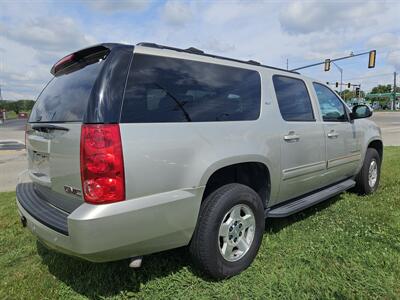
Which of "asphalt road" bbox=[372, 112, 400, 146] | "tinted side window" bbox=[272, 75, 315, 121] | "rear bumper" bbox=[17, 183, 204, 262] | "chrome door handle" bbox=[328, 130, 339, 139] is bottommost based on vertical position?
"asphalt road" bbox=[372, 112, 400, 146]

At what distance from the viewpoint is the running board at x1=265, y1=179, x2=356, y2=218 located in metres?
3.49

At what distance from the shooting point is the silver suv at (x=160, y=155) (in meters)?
2.24

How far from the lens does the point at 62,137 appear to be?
2439mm

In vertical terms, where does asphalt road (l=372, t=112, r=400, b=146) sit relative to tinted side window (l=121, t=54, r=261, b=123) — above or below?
below

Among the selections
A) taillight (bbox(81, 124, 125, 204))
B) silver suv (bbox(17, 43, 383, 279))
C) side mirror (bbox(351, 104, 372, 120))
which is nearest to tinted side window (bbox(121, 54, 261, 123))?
silver suv (bbox(17, 43, 383, 279))

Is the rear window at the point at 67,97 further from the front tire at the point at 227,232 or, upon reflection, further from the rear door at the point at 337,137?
the rear door at the point at 337,137

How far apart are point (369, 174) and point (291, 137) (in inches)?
100

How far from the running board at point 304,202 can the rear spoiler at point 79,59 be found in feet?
7.02

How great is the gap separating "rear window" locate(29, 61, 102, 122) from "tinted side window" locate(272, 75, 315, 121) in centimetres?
197

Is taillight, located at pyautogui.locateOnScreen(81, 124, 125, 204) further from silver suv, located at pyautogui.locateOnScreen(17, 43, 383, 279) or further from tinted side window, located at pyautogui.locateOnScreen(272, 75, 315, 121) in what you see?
tinted side window, located at pyautogui.locateOnScreen(272, 75, 315, 121)

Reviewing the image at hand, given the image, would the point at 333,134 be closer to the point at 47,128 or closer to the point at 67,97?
the point at 67,97

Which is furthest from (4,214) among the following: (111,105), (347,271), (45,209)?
(347,271)

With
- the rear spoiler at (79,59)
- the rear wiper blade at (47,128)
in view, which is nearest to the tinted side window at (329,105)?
the rear spoiler at (79,59)

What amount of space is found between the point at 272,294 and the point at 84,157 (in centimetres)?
177
